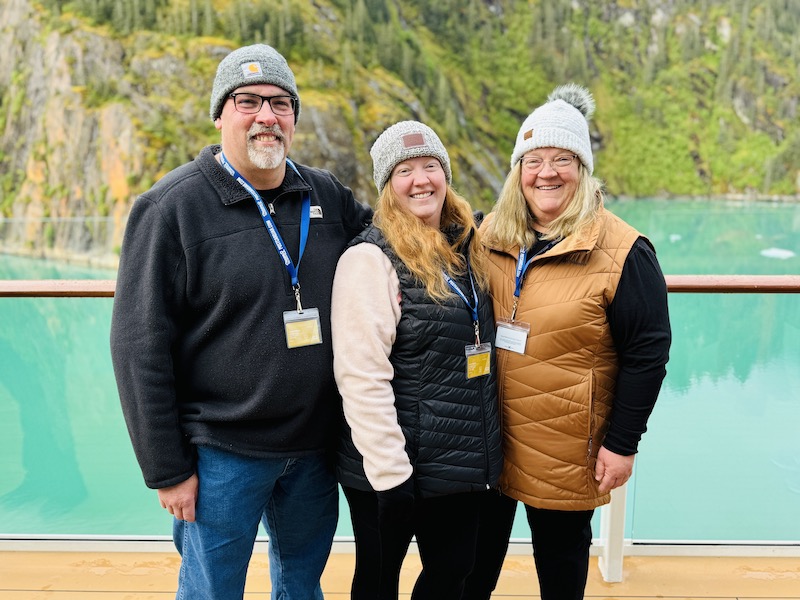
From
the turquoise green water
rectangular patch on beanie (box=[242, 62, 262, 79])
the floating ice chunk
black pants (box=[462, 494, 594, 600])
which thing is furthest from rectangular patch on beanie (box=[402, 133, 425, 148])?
the floating ice chunk

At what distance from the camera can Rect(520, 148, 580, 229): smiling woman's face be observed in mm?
1417

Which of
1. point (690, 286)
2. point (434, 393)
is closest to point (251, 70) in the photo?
point (434, 393)

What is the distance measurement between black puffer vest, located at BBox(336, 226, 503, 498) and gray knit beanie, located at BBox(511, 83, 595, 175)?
1.27 ft

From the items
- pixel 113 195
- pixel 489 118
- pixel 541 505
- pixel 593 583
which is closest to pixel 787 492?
pixel 593 583

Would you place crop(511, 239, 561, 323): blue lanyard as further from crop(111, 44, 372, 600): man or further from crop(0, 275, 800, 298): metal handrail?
crop(0, 275, 800, 298): metal handrail

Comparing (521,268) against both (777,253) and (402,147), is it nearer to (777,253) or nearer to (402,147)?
(402,147)

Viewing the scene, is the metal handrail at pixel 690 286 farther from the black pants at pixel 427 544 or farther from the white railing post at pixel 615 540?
the black pants at pixel 427 544

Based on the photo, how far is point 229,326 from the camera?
1261 mm

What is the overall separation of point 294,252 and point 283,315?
13 centimetres

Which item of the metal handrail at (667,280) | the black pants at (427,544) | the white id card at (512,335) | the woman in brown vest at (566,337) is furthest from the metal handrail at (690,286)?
the black pants at (427,544)

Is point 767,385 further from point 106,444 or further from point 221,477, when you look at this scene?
point 106,444

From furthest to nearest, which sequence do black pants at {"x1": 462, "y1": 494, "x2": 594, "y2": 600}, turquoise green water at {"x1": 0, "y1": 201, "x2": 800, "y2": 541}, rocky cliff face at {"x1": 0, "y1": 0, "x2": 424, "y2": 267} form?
rocky cliff face at {"x1": 0, "y1": 0, "x2": 424, "y2": 267}, turquoise green water at {"x1": 0, "y1": 201, "x2": 800, "y2": 541}, black pants at {"x1": 462, "y1": 494, "x2": 594, "y2": 600}

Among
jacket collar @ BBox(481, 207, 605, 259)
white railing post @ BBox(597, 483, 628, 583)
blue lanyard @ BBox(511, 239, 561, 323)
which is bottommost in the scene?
white railing post @ BBox(597, 483, 628, 583)

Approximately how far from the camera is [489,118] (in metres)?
52.1
